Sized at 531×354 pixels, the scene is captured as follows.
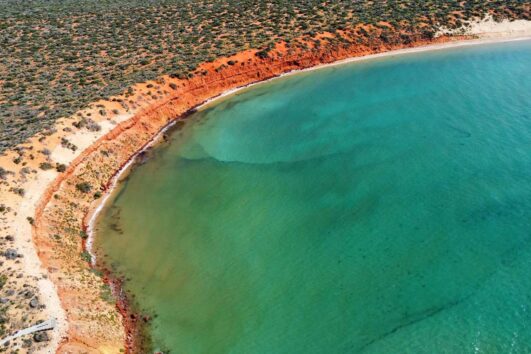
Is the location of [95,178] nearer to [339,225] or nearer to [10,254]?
[10,254]

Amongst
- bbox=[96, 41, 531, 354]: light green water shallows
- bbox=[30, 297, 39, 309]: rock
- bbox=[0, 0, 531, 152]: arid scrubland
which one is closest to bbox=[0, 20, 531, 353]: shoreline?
bbox=[30, 297, 39, 309]: rock

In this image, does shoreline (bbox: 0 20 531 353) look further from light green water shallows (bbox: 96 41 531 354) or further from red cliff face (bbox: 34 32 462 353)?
light green water shallows (bbox: 96 41 531 354)

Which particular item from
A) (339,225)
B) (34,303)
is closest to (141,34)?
(339,225)

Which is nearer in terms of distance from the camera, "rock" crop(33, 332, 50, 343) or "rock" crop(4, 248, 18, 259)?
"rock" crop(33, 332, 50, 343)

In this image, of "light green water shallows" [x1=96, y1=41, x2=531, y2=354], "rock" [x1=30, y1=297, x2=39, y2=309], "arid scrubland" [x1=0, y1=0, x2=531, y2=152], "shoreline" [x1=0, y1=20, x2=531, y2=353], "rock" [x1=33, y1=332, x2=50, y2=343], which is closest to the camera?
"rock" [x1=33, y1=332, x2=50, y2=343]

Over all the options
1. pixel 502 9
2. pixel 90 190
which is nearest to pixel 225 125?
pixel 90 190

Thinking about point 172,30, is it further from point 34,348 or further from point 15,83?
point 34,348
